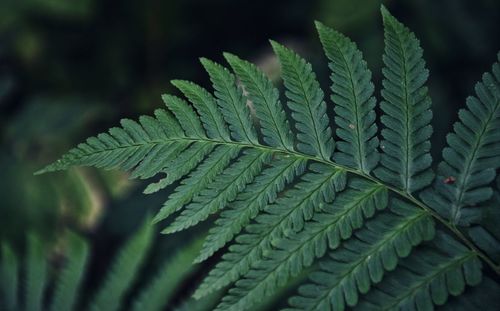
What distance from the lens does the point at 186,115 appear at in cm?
132

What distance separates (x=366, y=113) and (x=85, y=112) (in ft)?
6.93

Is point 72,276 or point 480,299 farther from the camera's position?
point 72,276

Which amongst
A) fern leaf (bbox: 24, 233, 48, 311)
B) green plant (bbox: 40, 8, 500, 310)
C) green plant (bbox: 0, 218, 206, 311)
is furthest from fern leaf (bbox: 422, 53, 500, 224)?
fern leaf (bbox: 24, 233, 48, 311)

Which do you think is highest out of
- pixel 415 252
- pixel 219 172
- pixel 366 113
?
pixel 366 113

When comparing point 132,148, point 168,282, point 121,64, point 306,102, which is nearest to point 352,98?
point 306,102

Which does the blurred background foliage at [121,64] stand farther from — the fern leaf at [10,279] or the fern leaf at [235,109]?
the fern leaf at [235,109]

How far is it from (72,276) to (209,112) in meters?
0.96

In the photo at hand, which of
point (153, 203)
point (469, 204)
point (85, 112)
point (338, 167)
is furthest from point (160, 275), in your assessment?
point (85, 112)

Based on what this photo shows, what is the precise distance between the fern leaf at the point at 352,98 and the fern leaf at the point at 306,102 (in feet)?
0.10

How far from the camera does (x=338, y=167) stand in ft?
4.27

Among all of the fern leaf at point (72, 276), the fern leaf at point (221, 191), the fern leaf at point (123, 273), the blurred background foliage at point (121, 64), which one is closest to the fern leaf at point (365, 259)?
the fern leaf at point (221, 191)

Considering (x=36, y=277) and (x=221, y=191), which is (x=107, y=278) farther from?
(x=221, y=191)

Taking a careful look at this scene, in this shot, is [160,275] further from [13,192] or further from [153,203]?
[13,192]

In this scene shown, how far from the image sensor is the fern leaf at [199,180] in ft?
4.22
